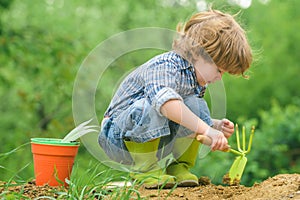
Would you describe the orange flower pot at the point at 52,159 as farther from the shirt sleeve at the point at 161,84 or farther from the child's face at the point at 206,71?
the child's face at the point at 206,71

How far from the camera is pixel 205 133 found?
2.32m

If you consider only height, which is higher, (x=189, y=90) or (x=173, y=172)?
(x=189, y=90)

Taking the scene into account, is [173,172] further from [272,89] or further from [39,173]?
[272,89]

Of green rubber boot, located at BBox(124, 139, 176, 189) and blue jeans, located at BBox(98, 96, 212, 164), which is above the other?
blue jeans, located at BBox(98, 96, 212, 164)

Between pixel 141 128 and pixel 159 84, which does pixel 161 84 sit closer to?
pixel 159 84

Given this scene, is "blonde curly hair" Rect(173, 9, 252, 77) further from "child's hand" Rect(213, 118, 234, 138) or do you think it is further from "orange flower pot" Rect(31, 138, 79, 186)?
"orange flower pot" Rect(31, 138, 79, 186)

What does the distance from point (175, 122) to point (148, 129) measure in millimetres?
141

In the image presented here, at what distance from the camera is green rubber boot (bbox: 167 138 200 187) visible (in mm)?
2588

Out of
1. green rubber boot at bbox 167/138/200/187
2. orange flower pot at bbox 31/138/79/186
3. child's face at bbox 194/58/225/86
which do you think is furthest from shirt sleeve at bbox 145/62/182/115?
orange flower pot at bbox 31/138/79/186

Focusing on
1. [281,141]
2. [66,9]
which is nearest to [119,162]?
[281,141]

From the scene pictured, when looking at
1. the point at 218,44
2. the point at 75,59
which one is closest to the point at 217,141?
the point at 218,44

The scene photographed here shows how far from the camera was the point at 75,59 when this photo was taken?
7629mm

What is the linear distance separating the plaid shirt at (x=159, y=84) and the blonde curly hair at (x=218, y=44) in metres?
0.08

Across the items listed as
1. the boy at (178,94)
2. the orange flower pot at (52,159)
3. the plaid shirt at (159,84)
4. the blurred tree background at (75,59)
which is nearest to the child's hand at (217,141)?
the boy at (178,94)
